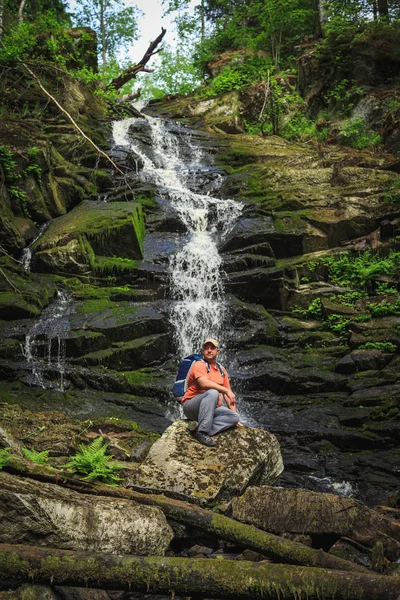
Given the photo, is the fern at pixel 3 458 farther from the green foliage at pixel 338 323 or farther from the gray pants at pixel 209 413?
the green foliage at pixel 338 323

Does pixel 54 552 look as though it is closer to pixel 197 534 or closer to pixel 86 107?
pixel 197 534

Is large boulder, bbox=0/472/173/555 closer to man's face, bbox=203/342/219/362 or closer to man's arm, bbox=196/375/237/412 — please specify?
man's arm, bbox=196/375/237/412

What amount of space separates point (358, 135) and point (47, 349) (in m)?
16.5

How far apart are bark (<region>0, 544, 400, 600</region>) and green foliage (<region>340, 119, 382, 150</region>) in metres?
21.1

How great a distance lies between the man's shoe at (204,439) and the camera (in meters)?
6.14

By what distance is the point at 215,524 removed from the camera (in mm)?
4180

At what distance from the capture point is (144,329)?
13305 millimetres

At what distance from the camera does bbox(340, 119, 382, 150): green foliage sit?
21703 millimetres

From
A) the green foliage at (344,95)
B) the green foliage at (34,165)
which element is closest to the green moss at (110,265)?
the green foliage at (34,165)

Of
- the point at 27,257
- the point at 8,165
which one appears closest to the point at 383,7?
the point at 8,165

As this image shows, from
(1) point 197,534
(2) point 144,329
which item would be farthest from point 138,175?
(1) point 197,534

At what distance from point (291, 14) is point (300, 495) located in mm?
28294

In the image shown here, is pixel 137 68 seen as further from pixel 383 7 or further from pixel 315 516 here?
pixel 315 516

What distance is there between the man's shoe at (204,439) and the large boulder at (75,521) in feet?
5.74
